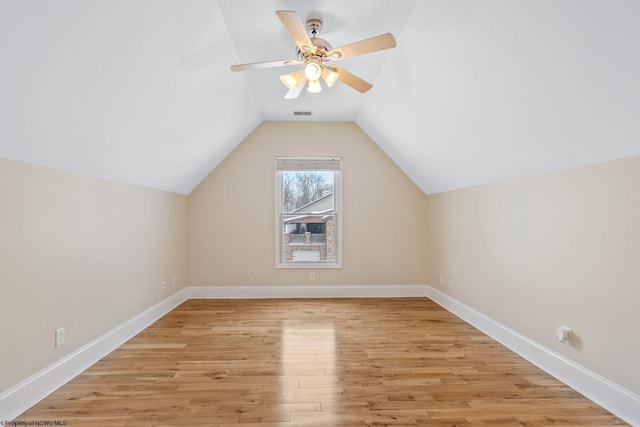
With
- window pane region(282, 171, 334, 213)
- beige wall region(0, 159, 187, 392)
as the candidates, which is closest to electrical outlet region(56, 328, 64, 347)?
beige wall region(0, 159, 187, 392)

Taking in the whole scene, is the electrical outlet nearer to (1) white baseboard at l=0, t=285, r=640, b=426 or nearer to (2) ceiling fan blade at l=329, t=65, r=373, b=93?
(1) white baseboard at l=0, t=285, r=640, b=426

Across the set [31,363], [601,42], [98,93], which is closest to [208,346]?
[31,363]

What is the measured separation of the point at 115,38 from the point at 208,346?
7.88ft

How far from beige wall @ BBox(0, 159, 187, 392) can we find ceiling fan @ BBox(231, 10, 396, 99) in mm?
1508

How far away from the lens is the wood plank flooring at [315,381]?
5.74ft

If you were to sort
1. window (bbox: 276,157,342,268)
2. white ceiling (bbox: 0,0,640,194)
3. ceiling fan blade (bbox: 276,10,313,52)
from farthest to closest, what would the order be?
window (bbox: 276,157,342,268), ceiling fan blade (bbox: 276,10,313,52), white ceiling (bbox: 0,0,640,194)

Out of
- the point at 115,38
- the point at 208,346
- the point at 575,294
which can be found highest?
the point at 115,38

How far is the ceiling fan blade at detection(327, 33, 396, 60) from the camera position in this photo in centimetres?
175

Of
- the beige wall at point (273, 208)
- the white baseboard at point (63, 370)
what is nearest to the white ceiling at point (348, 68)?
the beige wall at point (273, 208)

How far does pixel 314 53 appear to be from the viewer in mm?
2014

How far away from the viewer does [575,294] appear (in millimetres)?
2039

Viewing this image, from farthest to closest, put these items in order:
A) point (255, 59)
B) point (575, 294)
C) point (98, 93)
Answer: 1. point (255, 59)
2. point (575, 294)
3. point (98, 93)

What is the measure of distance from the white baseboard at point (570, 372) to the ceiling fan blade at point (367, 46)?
2439mm

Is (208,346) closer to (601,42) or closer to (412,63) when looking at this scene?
(412,63)
